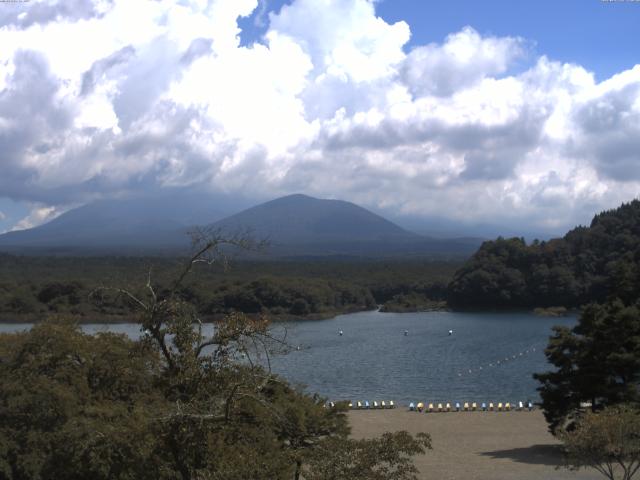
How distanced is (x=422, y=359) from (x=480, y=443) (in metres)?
17.9

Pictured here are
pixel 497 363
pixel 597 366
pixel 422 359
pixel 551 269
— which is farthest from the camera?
pixel 551 269

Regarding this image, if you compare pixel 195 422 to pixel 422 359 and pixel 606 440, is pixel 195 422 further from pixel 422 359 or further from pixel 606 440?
pixel 422 359

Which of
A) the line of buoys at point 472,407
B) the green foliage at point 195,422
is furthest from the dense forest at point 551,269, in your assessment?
the green foliage at point 195,422

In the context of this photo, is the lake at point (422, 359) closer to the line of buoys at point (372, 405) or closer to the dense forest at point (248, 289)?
the line of buoys at point (372, 405)

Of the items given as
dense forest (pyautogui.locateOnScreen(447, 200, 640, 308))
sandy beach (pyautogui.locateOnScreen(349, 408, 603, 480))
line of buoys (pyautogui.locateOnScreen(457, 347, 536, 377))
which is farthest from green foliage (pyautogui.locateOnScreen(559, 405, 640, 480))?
dense forest (pyautogui.locateOnScreen(447, 200, 640, 308))

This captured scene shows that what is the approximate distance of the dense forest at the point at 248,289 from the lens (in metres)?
54.1

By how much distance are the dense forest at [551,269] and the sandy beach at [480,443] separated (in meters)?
39.0

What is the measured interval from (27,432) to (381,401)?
55.0 feet

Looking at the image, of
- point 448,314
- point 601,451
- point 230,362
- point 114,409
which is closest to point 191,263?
point 230,362

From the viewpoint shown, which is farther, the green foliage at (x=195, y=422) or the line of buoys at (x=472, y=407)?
the line of buoys at (x=472, y=407)

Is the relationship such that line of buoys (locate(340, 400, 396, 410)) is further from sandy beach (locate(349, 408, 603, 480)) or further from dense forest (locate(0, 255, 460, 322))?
dense forest (locate(0, 255, 460, 322))

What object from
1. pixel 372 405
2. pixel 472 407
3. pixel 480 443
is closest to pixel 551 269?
pixel 472 407

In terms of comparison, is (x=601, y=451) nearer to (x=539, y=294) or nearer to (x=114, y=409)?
(x=114, y=409)

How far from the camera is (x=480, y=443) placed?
60.2ft
